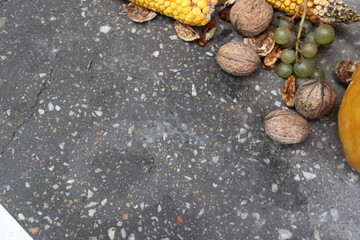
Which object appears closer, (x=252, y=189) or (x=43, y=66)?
(x=252, y=189)

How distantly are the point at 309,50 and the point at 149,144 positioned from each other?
741 millimetres

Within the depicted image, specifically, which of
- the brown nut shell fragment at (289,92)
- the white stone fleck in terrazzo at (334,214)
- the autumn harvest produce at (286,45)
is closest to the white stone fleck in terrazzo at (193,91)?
the autumn harvest produce at (286,45)

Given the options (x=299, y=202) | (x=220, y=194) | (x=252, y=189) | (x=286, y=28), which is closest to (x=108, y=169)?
(x=220, y=194)

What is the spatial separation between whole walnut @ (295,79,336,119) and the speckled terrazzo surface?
11 centimetres

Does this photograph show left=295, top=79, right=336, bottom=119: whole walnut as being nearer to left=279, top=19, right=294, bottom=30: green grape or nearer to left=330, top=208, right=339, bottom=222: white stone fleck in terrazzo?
left=279, top=19, right=294, bottom=30: green grape

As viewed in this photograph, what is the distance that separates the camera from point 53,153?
6.16 feet

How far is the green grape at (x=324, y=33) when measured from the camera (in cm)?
186

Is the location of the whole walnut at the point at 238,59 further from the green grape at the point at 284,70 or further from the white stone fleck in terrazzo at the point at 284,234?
the white stone fleck in terrazzo at the point at 284,234

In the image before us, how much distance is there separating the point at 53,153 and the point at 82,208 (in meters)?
0.25

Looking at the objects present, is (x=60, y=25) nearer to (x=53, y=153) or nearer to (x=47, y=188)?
(x=53, y=153)

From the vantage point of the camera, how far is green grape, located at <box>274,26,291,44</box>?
188cm

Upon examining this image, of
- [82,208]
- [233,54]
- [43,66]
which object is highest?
[233,54]

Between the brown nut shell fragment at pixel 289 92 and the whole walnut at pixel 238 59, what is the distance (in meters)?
0.15

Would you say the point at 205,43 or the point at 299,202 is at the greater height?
the point at 205,43
